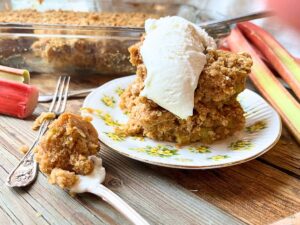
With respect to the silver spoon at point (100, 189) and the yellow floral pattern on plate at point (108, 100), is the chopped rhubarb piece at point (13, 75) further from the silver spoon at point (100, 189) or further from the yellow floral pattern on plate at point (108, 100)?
the silver spoon at point (100, 189)

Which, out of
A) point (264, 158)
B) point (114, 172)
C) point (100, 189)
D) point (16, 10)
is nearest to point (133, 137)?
point (114, 172)

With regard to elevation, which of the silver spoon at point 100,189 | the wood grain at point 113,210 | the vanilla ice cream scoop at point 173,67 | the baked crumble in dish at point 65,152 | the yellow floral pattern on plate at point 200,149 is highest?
the vanilla ice cream scoop at point 173,67

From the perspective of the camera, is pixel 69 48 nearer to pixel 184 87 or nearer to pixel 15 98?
pixel 15 98

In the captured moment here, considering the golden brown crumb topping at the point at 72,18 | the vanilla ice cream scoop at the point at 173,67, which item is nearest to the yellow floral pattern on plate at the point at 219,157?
the vanilla ice cream scoop at the point at 173,67

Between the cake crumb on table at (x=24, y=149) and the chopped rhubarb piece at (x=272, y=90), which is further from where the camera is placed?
the chopped rhubarb piece at (x=272, y=90)

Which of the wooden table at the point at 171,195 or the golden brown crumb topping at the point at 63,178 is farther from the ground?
the golden brown crumb topping at the point at 63,178

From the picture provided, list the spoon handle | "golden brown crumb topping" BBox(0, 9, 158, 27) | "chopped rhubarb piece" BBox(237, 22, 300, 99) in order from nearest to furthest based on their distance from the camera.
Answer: the spoon handle
"chopped rhubarb piece" BBox(237, 22, 300, 99)
"golden brown crumb topping" BBox(0, 9, 158, 27)

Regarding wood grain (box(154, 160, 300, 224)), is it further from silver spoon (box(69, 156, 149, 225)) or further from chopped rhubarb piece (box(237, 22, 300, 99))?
chopped rhubarb piece (box(237, 22, 300, 99))

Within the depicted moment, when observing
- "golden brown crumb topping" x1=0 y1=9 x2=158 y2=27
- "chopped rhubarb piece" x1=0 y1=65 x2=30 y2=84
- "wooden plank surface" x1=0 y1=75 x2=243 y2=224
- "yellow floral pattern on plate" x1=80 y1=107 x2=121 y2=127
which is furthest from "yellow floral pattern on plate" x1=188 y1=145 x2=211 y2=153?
"golden brown crumb topping" x1=0 y1=9 x2=158 y2=27
